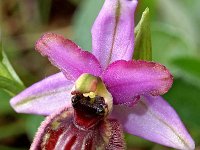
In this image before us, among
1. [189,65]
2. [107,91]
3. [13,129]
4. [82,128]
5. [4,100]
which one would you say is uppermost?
[107,91]

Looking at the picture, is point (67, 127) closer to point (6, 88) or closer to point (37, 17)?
point (6, 88)

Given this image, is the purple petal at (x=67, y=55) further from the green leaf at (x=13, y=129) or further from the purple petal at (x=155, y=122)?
the green leaf at (x=13, y=129)

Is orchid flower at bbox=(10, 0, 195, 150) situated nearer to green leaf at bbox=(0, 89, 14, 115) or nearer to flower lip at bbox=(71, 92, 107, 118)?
flower lip at bbox=(71, 92, 107, 118)

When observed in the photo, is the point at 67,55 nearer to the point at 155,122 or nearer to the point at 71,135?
the point at 71,135

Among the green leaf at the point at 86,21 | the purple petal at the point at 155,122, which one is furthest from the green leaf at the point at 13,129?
the purple petal at the point at 155,122

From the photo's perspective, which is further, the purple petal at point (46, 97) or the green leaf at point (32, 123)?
the green leaf at point (32, 123)

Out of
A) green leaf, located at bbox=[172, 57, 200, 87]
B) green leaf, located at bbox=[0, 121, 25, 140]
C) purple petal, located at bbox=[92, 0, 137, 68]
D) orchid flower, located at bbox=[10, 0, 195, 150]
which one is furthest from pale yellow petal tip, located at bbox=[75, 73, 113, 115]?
green leaf, located at bbox=[0, 121, 25, 140]

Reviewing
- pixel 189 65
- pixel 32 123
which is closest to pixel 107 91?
pixel 189 65
